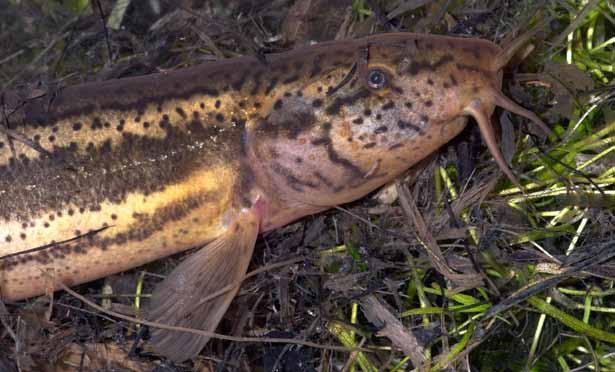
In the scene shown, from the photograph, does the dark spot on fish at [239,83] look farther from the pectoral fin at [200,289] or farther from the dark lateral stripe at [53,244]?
the dark lateral stripe at [53,244]

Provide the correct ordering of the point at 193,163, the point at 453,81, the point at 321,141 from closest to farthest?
the point at 453,81, the point at 321,141, the point at 193,163

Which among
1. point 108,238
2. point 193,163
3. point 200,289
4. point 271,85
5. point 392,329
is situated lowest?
point 392,329

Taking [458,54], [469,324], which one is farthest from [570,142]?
[469,324]

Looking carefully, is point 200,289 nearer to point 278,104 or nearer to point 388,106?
point 278,104

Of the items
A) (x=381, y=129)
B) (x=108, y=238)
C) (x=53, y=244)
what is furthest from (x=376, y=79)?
(x=53, y=244)

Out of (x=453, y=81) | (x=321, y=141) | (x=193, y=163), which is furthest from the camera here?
(x=193, y=163)

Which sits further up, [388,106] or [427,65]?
[427,65]

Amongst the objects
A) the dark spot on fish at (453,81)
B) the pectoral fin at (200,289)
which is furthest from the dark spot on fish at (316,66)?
the pectoral fin at (200,289)
